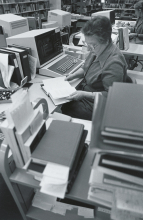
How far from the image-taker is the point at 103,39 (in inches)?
54.3

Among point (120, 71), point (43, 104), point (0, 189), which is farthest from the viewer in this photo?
point (0, 189)

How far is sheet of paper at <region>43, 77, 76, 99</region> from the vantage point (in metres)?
1.48

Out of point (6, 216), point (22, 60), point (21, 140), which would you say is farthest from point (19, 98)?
point (6, 216)

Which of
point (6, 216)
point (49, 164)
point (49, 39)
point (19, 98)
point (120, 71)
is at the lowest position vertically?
point (6, 216)

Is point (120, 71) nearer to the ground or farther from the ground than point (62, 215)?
farther from the ground

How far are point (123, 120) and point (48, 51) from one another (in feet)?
5.13

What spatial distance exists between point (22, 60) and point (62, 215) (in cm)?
133

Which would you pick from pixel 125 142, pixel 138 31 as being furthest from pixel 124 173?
pixel 138 31

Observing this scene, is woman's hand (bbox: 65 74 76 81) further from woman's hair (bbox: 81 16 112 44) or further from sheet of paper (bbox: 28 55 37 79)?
woman's hair (bbox: 81 16 112 44)

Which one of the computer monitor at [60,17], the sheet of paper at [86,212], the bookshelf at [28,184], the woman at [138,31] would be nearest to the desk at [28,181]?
the bookshelf at [28,184]

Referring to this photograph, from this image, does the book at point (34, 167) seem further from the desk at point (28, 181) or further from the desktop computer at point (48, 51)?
the desktop computer at point (48, 51)

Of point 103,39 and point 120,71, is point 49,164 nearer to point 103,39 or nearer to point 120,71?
point 120,71

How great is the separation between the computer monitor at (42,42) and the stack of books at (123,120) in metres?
1.27

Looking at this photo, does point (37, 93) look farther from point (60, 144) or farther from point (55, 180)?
point (55, 180)
